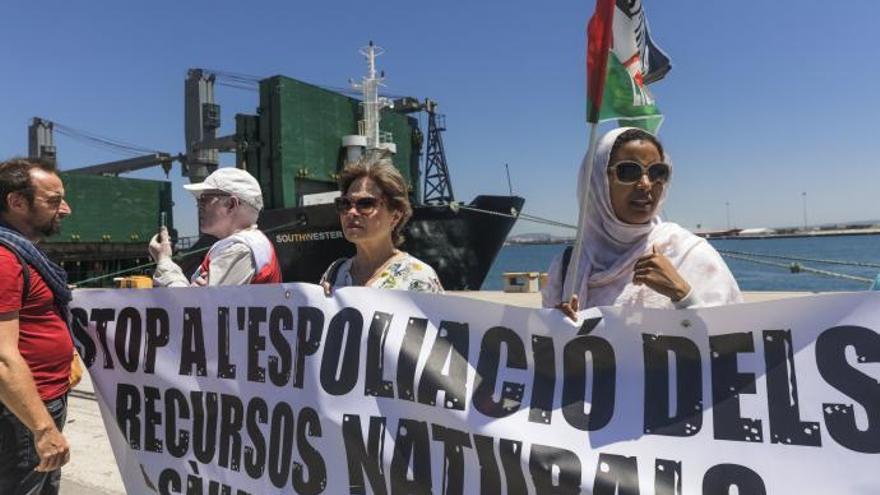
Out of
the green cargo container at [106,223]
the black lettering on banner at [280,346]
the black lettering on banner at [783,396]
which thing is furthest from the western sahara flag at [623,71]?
the green cargo container at [106,223]

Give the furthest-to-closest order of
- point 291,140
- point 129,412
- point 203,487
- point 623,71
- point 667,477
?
point 291,140, point 129,412, point 203,487, point 623,71, point 667,477

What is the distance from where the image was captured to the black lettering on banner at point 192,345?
2494 millimetres

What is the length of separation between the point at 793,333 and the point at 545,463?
0.76m

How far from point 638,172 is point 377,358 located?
1038 millimetres

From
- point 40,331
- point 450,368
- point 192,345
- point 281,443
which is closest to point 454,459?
point 450,368

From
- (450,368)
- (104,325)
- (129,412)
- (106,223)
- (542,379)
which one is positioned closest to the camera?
(542,379)

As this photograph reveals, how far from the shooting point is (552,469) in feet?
5.93

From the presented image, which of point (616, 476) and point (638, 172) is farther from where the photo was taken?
point (638, 172)

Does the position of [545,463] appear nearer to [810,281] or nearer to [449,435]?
[449,435]

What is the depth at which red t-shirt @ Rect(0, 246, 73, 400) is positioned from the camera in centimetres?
217

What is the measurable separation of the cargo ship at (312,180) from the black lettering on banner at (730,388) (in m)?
10.3

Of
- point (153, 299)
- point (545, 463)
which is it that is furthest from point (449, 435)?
point (153, 299)

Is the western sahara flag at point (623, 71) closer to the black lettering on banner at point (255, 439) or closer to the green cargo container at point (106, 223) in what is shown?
the black lettering on banner at point (255, 439)

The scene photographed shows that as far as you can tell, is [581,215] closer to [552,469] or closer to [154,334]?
[552,469]
